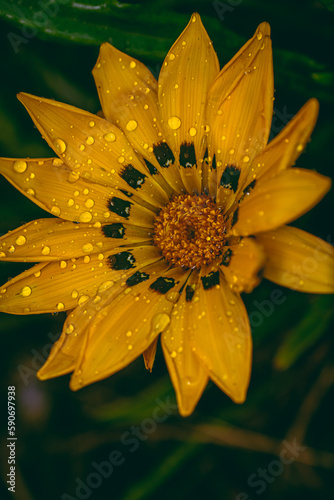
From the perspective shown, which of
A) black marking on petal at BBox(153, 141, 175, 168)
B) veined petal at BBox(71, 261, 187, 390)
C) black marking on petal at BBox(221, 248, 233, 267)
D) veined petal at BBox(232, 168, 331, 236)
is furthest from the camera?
black marking on petal at BBox(153, 141, 175, 168)

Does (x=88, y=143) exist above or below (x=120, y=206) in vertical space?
above

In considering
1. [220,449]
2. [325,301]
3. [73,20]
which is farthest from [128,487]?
[73,20]

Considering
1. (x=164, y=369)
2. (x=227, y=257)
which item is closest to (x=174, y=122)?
(x=227, y=257)

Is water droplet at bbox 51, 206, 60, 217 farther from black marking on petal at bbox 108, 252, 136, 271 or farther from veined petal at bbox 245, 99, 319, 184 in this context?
veined petal at bbox 245, 99, 319, 184

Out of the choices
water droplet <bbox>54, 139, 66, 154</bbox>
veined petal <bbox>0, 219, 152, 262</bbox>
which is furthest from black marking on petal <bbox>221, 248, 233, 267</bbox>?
water droplet <bbox>54, 139, 66, 154</bbox>

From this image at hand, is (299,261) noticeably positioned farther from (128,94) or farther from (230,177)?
(128,94)

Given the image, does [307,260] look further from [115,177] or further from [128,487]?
[128,487]
